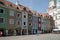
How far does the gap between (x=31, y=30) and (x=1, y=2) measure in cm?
2049

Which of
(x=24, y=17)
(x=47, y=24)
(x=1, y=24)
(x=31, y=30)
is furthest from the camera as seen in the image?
(x=47, y=24)

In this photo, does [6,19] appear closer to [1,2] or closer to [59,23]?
[1,2]

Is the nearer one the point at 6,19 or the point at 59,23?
the point at 6,19

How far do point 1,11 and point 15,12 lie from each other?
6.86m

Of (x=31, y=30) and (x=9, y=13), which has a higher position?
(x=9, y=13)

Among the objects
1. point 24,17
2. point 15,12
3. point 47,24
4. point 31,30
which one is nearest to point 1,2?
point 15,12

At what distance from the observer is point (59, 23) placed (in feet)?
291

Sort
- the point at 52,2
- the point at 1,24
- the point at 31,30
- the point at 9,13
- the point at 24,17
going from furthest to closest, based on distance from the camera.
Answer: the point at 52,2, the point at 31,30, the point at 24,17, the point at 9,13, the point at 1,24

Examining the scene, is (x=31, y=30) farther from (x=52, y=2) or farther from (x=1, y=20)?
(x=52, y=2)

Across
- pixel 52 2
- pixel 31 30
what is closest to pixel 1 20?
pixel 31 30

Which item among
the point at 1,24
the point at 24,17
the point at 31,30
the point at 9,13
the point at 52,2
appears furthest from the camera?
the point at 52,2

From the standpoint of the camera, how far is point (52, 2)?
103 metres

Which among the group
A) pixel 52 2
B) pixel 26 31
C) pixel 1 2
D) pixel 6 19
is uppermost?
pixel 52 2

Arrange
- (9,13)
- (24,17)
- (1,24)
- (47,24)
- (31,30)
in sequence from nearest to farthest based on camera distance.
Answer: (1,24) < (9,13) < (24,17) < (31,30) < (47,24)
